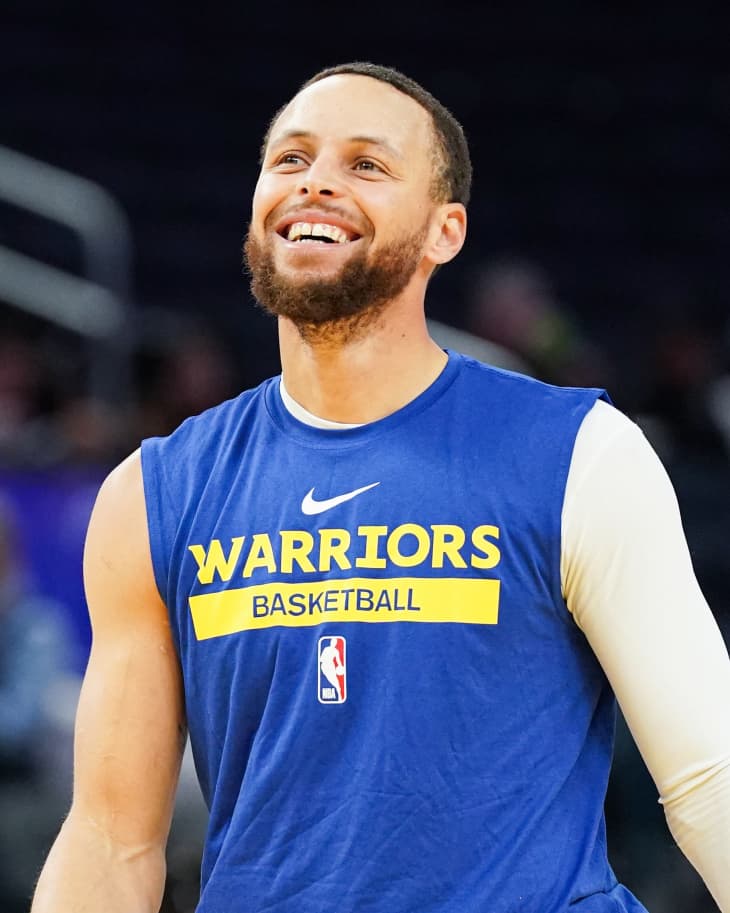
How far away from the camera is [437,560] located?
2516mm

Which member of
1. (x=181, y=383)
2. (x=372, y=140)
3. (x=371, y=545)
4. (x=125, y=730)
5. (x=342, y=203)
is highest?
(x=181, y=383)

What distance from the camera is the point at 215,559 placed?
2.66 m

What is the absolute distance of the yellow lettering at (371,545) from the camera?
8.34 feet

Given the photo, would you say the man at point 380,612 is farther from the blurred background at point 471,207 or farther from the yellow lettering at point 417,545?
the blurred background at point 471,207

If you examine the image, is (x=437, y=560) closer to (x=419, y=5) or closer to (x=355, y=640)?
(x=355, y=640)

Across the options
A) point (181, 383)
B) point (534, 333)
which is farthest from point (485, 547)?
point (181, 383)

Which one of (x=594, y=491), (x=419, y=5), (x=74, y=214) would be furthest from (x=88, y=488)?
(x=419, y=5)

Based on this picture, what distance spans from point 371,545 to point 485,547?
17 cm

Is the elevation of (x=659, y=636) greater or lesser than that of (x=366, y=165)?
lesser

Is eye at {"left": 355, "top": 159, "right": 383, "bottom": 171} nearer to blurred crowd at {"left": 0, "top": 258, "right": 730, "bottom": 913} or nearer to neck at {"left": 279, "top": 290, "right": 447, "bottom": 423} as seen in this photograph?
neck at {"left": 279, "top": 290, "right": 447, "bottom": 423}

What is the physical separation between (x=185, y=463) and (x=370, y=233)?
0.47 m

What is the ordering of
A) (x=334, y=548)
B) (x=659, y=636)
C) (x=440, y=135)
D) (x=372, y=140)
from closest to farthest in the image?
(x=659, y=636) → (x=334, y=548) → (x=372, y=140) → (x=440, y=135)

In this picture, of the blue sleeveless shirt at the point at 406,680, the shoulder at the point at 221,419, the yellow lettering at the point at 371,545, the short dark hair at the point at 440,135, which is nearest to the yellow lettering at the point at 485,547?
the blue sleeveless shirt at the point at 406,680

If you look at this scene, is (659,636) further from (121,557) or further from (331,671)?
(121,557)
